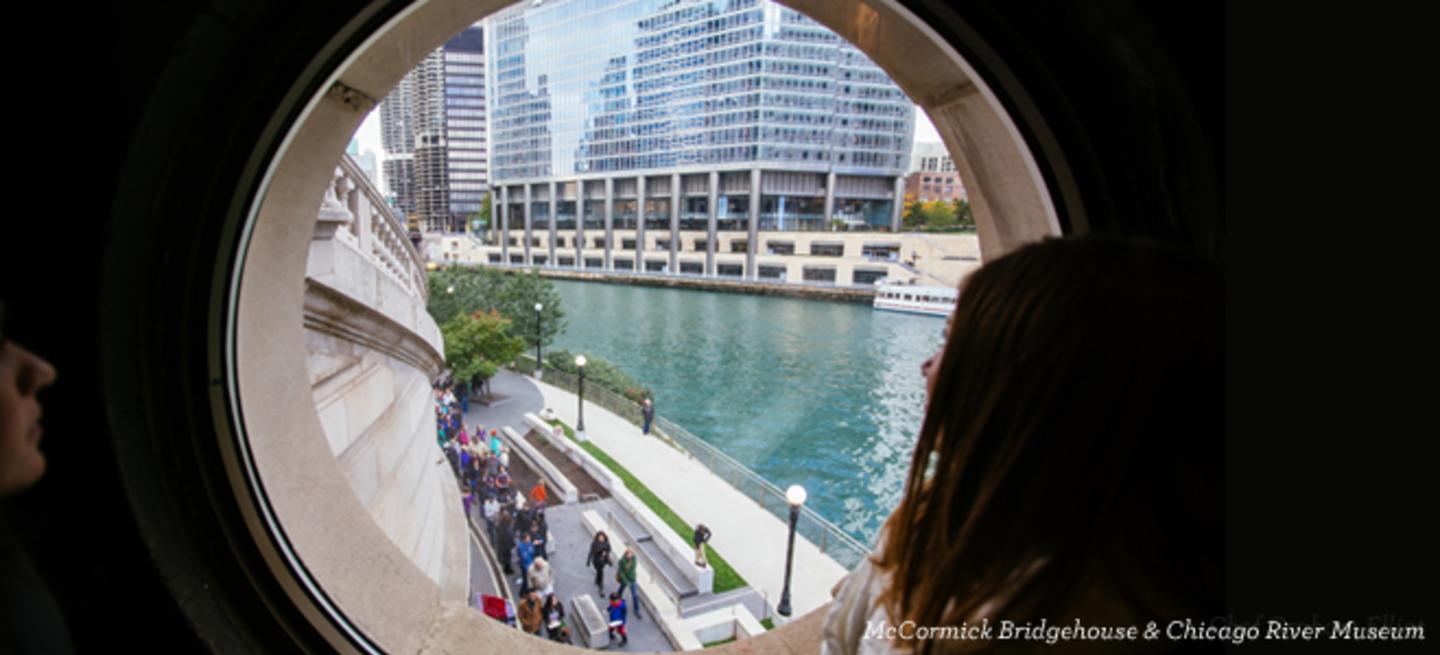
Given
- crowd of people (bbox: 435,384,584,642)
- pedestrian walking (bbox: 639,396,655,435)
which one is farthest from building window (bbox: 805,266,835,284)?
crowd of people (bbox: 435,384,584,642)

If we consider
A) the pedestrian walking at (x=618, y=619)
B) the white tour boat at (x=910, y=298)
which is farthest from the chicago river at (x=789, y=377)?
the pedestrian walking at (x=618, y=619)

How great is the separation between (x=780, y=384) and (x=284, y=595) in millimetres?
28799

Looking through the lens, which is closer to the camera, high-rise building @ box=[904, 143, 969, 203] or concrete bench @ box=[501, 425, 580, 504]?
concrete bench @ box=[501, 425, 580, 504]

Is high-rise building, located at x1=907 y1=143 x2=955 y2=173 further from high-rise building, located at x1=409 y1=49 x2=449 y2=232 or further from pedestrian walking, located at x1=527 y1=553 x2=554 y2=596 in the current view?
pedestrian walking, located at x1=527 y1=553 x2=554 y2=596

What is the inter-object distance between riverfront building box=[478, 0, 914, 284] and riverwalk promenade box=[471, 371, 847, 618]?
74.5 feet

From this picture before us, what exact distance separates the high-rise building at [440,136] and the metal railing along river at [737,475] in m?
9.04

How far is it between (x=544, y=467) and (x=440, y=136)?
15832 mm

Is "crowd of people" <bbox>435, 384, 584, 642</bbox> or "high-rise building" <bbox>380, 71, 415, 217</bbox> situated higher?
"high-rise building" <bbox>380, 71, 415, 217</bbox>

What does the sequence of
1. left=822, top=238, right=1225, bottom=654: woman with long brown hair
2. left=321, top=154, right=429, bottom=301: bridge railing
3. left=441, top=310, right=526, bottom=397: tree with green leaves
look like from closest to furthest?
left=822, top=238, right=1225, bottom=654: woman with long brown hair, left=321, top=154, right=429, bottom=301: bridge railing, left=441, top=310, right=526, bottom=397: tree with green leaves

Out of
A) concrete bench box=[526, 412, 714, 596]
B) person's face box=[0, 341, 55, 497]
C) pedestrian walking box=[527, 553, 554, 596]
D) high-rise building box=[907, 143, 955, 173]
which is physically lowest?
concrete bench box=[526, 412, 714, 596]

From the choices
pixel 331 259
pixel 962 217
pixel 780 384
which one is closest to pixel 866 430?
pixel 780 384

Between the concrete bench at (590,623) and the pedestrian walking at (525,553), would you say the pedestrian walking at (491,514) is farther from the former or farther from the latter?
the concrete bench at (590,623)

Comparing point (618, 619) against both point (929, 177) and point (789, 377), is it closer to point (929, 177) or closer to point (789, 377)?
point (789, 377)

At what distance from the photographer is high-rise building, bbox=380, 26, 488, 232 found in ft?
65.9
